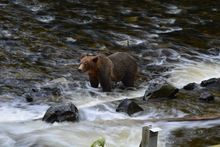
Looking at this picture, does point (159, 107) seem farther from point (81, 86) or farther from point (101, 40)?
point (101, 40)

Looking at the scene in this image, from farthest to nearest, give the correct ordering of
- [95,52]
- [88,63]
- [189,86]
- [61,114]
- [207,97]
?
1. [95,52]
2. [189,86]
3. [207,97]
4. [88,63]
5. [61,114]

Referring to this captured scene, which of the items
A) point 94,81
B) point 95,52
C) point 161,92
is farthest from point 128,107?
point 95,52

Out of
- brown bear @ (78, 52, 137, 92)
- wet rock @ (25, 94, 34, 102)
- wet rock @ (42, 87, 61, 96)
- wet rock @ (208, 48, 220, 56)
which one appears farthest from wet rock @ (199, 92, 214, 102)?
wet rock @ (208, 48, 220, 56)

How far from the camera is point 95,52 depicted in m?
13.7

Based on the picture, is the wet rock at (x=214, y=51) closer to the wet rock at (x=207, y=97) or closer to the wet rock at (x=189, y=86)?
the wet rock at (x=189, y=86)

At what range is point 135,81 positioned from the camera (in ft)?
38.6

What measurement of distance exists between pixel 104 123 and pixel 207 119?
186cm

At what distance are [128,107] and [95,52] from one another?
4163 millimetres

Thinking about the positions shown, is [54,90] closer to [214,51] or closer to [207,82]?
[207,82]

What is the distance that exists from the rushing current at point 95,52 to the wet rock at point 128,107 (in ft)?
0.50

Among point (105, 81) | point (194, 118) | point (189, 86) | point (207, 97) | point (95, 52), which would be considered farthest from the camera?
point (95, 52)

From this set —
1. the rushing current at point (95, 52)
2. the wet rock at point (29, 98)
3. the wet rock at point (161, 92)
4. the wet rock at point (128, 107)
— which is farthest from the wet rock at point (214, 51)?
the wet rock at point (29, 98)

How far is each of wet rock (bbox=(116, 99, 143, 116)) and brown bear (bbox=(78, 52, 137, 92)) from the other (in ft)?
3.10

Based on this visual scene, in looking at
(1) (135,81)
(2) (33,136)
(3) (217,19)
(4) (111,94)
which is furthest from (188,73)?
(3) (217,19)
